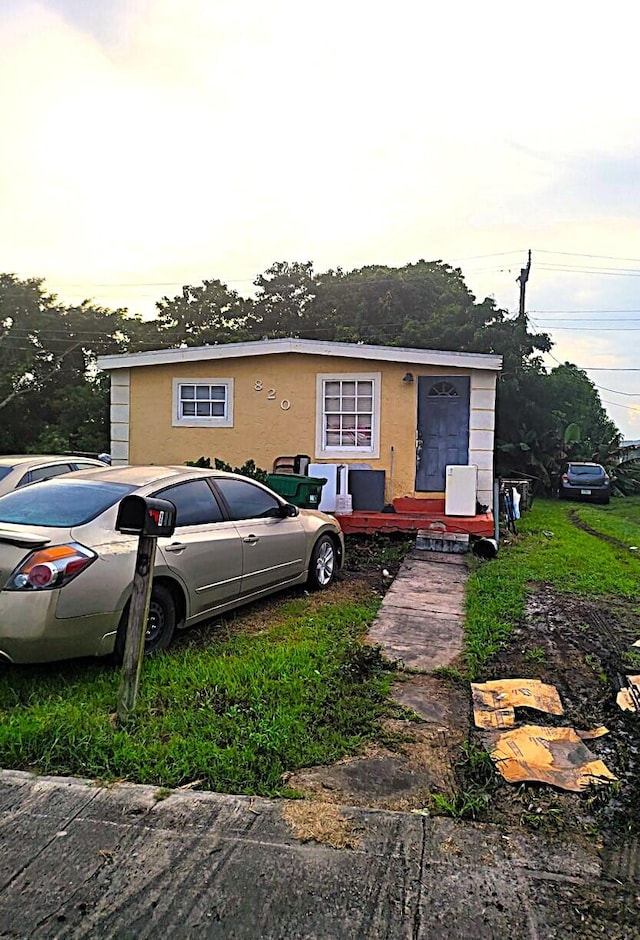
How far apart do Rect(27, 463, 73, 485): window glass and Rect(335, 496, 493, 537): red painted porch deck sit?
4.11 m

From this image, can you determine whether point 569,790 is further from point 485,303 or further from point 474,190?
point 485,303

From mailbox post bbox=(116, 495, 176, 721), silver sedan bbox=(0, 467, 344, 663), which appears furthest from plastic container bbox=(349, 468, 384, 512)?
mailbox post bbox=(116, 495, 176, 721)

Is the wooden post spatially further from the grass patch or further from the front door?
the front door

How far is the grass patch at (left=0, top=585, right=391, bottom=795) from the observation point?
11.1 ft

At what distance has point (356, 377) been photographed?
38.7ft

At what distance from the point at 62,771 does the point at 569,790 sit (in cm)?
244

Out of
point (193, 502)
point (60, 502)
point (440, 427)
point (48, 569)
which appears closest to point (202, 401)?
point (440, 427)

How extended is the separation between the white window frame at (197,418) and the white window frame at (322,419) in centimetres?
166

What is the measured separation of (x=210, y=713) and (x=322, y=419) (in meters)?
8.36

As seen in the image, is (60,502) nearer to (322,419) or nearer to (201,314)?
(322,419)

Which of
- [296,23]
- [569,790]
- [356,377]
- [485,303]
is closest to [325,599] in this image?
[569,790]

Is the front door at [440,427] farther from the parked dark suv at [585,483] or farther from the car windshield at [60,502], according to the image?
the parked dark suv at [585,483]

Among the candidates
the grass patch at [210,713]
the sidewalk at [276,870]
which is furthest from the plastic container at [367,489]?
the sidewalk at [276,870]

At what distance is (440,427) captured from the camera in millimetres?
11609
